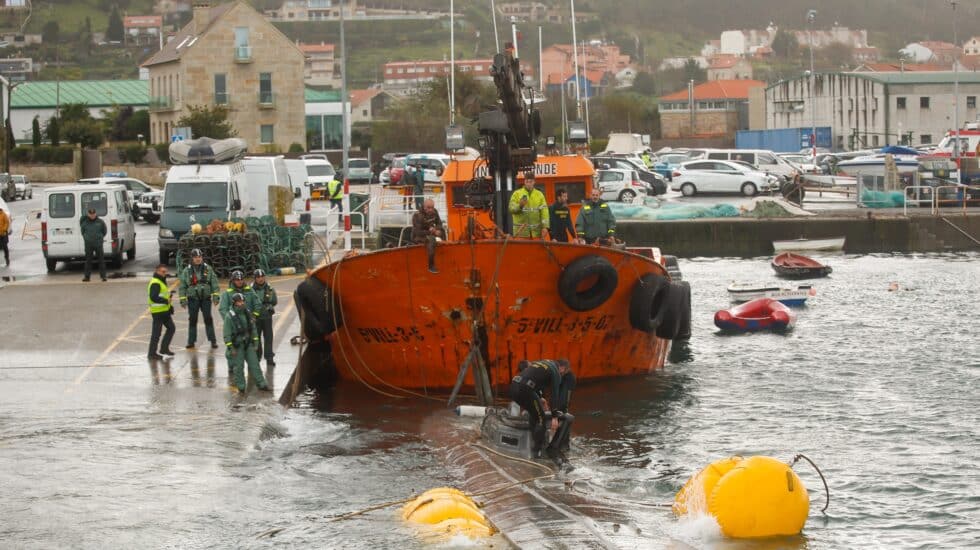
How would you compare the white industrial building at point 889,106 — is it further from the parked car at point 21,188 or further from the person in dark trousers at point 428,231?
the person in dark trousers at point 428,231

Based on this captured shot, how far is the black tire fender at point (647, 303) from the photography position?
19.1 metres

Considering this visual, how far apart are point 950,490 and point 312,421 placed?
8297mm

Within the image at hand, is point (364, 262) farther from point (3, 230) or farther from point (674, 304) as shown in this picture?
point (3, 230)

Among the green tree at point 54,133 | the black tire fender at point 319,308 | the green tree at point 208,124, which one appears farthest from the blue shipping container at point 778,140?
the black tire fender at point 319,308

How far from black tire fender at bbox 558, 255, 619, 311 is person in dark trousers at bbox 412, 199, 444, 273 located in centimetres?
178

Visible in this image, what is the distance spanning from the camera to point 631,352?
20.2m

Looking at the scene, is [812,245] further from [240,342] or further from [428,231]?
[240,342]

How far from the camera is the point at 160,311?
63.0 ft

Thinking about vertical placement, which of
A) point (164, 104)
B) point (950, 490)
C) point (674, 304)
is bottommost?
point (950, 490)

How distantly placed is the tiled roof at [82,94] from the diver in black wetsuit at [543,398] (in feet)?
316

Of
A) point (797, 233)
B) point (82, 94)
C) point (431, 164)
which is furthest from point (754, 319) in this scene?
point (82, 94)

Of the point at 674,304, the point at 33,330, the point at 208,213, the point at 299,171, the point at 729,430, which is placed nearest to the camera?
the point at 729,430

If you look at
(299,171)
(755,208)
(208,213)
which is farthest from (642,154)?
(208,213)

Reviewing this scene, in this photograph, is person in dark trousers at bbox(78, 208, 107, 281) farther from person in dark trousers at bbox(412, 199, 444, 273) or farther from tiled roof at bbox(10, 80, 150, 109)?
tiled roof at bbox(10, 80, 150, 109)
